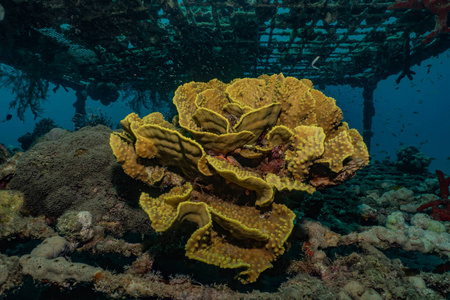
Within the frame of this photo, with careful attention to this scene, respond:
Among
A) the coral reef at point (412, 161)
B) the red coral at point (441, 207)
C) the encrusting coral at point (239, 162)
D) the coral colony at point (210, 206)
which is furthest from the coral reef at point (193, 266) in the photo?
the coral reef at point (412, 161)

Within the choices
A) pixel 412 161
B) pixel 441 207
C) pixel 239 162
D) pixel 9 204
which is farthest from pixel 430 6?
pixel 9 204

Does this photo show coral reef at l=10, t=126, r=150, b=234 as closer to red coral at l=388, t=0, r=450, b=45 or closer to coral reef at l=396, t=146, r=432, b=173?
red coral at l=388, t=0, r=450, b=45

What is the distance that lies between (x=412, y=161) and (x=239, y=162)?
1299cm

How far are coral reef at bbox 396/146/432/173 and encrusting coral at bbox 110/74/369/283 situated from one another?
1177 cm

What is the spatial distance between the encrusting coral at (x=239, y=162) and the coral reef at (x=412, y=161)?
11.8m

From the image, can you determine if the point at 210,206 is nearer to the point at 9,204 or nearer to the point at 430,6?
the point at 9,204

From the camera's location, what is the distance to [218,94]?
3166 millimetres

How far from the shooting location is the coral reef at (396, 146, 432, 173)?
11.4 meters

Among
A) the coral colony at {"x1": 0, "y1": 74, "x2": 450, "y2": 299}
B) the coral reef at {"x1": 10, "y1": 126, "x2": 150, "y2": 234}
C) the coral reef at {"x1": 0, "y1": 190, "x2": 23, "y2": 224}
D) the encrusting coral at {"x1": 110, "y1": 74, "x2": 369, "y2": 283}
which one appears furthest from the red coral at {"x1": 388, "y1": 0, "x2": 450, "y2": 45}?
the coral reef at {"x1": 0, "y1": 190, "x2": 23, "y2": 224}

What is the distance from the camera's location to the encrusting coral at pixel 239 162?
7.68 ft

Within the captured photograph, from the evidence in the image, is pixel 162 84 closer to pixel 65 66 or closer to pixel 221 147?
pixel 65 66

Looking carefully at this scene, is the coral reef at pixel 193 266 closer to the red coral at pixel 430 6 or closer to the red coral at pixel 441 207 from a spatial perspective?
the red coral at pixel 441 207

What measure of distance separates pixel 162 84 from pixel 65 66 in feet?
17.9

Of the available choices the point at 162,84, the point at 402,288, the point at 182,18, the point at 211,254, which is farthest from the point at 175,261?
the point at 162,84
